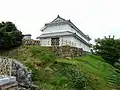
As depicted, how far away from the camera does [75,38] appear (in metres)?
37.7

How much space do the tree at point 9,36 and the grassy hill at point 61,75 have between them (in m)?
2.08

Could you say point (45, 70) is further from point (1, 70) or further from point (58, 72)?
point (1, 70)

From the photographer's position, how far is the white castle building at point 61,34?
36938 mm

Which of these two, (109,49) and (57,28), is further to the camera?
(57,28)

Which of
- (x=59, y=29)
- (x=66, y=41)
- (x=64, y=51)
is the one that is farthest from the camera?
(x=59, y=29)

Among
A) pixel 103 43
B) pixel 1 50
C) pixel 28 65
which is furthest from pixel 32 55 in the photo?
pixel 103 43

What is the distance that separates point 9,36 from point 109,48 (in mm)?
14392

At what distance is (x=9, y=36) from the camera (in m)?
30.2

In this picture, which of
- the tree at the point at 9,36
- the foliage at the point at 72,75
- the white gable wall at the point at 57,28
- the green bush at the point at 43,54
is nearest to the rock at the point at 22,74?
the foliage at the point at 72,75

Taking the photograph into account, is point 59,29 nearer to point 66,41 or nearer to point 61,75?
point 66,41

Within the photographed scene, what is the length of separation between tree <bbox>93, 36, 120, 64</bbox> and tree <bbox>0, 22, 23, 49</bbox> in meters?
12.1

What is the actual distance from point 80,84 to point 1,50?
1251 centimetres

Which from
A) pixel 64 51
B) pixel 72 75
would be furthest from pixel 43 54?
pixel 72 75

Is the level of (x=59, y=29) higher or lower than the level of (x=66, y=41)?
higher
